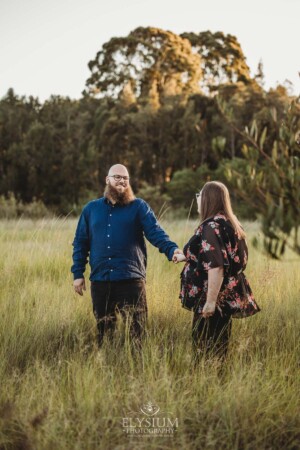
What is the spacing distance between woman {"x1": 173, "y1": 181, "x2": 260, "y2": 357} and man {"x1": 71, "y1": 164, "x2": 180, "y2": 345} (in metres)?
0.50

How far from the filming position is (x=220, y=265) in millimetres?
3500

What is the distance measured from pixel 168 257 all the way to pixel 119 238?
45cm

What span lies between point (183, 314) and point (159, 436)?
187 cm

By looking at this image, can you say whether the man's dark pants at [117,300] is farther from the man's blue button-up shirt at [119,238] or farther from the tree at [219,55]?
the tree at [219,55]

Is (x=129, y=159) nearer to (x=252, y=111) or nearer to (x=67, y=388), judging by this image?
(x=252, y=111)

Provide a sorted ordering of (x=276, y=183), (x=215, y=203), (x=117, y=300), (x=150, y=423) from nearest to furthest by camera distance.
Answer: (x=276, y=183)
(x=150, y=423)
(x=215, y=203)
(x=117, y=300)

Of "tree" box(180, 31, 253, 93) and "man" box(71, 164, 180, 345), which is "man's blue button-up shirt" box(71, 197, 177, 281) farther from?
"tree" box(180, 31, 253, 93)

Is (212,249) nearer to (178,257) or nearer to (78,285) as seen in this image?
(178,257)

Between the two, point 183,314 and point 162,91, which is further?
point 162,91

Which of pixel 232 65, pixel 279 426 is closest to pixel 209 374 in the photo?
pixel 279 426

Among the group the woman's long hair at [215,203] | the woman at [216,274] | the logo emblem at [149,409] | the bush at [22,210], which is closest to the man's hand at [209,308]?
the woman at [216,274]

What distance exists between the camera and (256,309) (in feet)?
12.3

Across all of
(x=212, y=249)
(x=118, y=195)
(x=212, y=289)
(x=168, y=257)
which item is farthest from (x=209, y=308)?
(x=118, y=195)

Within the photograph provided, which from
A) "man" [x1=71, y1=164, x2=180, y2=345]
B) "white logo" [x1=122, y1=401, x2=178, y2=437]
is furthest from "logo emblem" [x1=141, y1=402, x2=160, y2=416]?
"man" [x1=71, y1=164, x2=180, y2=345]
